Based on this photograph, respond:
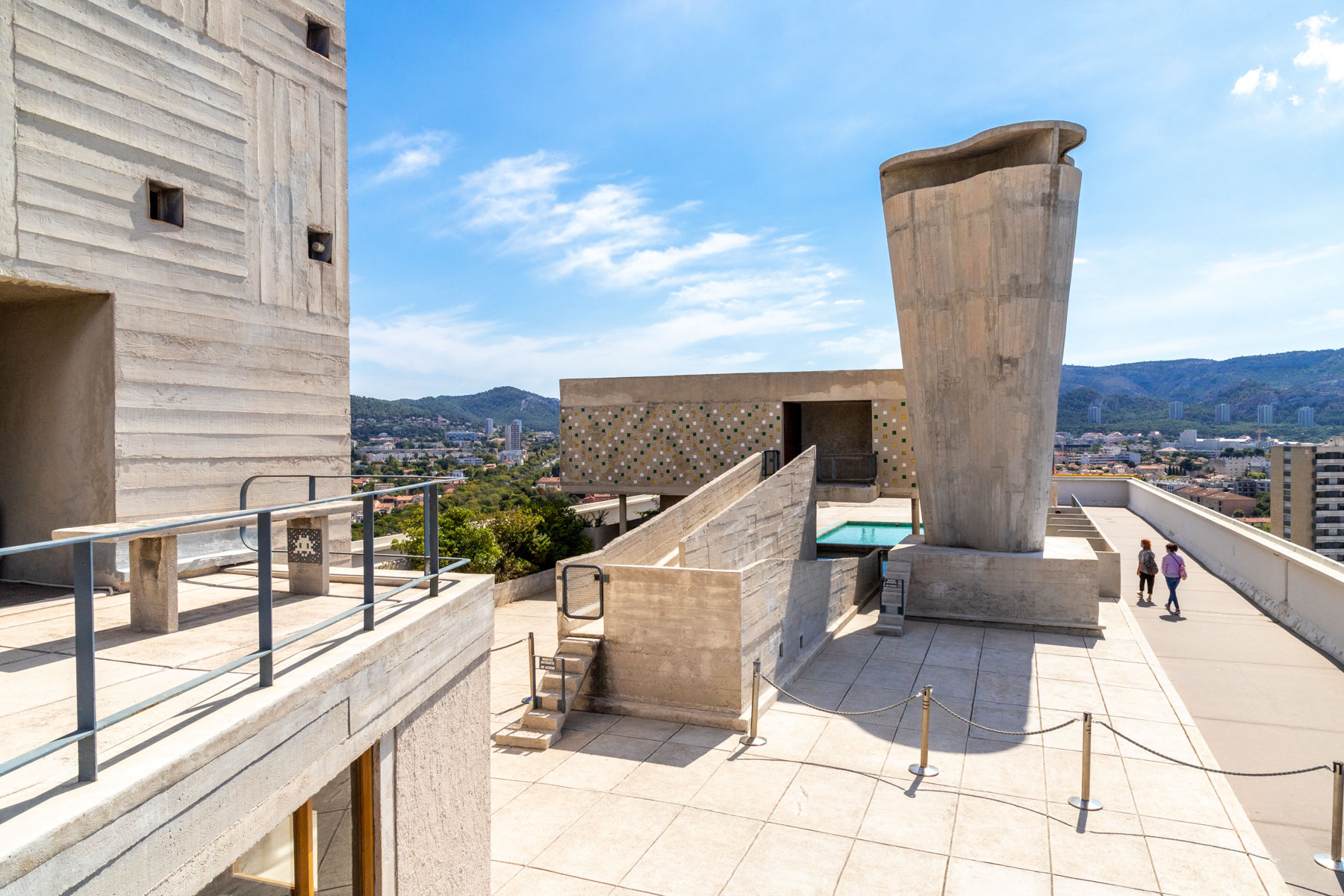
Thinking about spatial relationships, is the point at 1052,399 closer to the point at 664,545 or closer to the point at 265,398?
the point at 664,545

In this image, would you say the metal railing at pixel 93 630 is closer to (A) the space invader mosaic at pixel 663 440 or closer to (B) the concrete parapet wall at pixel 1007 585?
(B) the concrete parapet wall at pixel 1007 585

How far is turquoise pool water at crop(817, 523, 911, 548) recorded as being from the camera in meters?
24.1

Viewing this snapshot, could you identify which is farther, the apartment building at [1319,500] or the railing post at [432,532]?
the apartment building at [1319,500]

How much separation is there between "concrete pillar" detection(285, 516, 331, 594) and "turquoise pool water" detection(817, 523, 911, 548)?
1883cm

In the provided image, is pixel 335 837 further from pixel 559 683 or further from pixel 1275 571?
pixel 1275 571

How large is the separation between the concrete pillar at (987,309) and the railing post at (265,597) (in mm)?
12189

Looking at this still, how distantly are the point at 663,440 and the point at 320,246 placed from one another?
12477 millimetres

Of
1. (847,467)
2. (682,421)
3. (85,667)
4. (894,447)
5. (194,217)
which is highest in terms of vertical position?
(194,217)

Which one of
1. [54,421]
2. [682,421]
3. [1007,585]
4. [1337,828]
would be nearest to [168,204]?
[54,421]

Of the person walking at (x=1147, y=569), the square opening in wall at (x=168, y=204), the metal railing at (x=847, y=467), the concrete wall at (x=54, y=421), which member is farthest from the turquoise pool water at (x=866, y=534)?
the concrete wall at (x=54, y=421)

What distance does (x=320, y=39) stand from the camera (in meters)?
7.65

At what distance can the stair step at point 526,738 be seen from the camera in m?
8.30

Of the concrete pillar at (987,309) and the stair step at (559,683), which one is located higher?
the concrete pillar at (987,309)

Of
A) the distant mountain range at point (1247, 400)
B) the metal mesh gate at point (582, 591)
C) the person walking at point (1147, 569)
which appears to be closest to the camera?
the metal mesh gate at point (582, 591)
